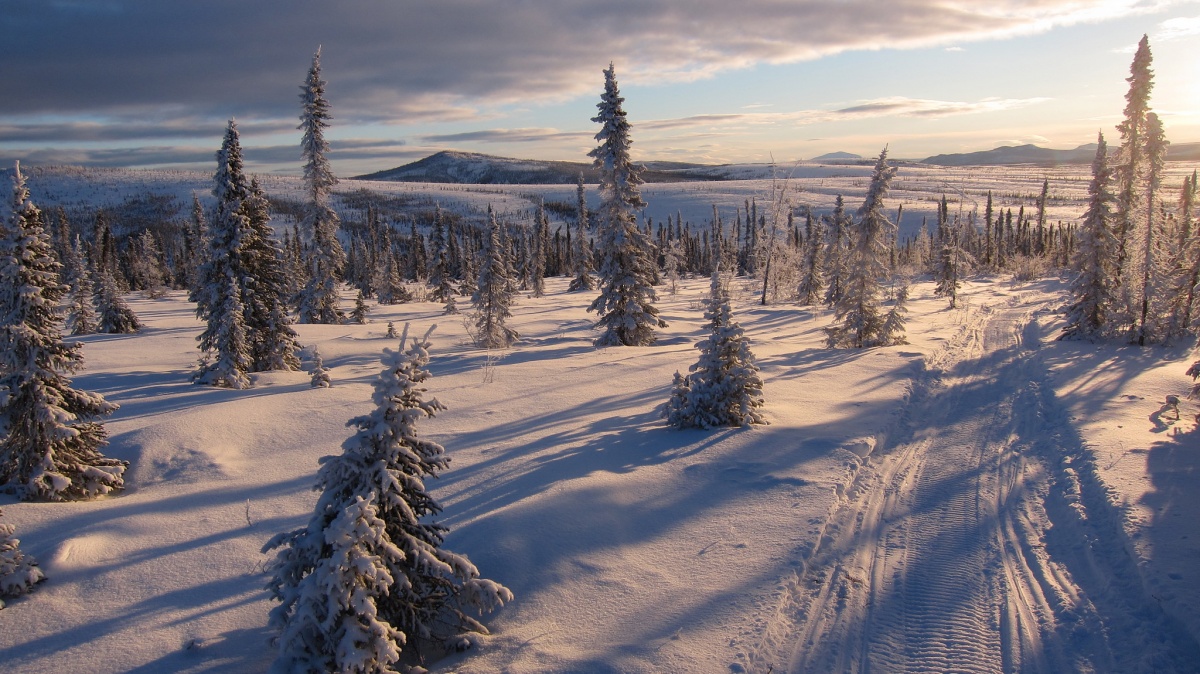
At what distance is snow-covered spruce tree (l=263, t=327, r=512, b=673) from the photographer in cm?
430

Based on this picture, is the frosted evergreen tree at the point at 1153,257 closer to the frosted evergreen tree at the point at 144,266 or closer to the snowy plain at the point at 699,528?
the snowy plain at the point at 699,528

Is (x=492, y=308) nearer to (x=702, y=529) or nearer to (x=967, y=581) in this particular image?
(x=702, y=529)

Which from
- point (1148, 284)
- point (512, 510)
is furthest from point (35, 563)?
point (1148, 284)

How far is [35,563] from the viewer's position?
20.0ft

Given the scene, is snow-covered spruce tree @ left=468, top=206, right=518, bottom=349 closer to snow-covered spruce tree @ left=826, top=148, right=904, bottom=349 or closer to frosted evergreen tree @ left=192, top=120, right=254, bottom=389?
frosted evergreen tree @ left=192, top=120, right=254, bottom=389

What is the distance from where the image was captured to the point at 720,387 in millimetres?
10922

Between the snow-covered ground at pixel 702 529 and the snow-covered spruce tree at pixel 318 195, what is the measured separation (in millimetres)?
17490

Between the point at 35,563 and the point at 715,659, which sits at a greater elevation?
the point at 35,563

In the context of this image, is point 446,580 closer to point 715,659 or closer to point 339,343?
point 715,659

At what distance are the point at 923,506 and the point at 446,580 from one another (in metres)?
6.21

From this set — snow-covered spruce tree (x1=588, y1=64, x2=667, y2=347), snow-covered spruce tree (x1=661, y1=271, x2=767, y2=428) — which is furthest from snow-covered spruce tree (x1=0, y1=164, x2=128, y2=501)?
snow-covered spruce tree (x1=588, y1=64, x2=667, y2=347)

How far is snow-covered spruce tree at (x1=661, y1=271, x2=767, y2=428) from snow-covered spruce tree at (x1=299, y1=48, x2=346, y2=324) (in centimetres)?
2507

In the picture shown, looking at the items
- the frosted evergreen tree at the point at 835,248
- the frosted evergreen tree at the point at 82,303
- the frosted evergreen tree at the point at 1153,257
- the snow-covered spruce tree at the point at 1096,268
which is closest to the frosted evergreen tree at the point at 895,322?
the snow-covered spruce tree at the point at 1096,268

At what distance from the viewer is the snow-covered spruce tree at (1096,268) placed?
2322cm
